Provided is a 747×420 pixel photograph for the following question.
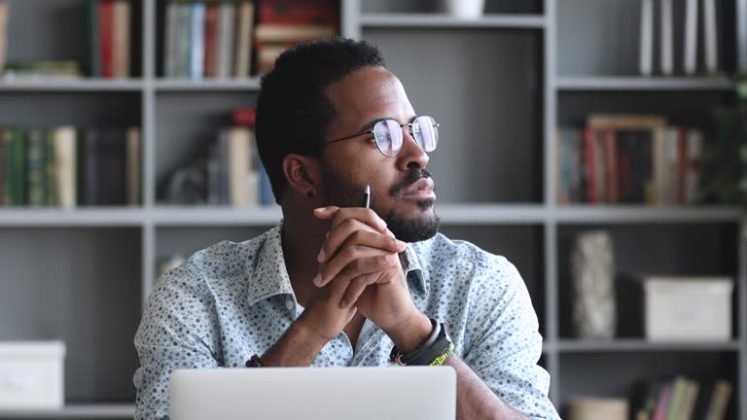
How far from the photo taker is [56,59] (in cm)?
407

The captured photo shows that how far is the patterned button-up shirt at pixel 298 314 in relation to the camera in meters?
1.85

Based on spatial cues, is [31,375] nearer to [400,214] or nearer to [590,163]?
[590,163]

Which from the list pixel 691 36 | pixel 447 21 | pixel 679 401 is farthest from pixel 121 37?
pixel 679 401

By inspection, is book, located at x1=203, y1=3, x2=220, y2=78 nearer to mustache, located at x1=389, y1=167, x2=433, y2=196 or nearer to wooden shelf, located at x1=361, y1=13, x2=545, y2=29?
wooden shelf, located at x1=361, y1=13, x2=545, y2=29

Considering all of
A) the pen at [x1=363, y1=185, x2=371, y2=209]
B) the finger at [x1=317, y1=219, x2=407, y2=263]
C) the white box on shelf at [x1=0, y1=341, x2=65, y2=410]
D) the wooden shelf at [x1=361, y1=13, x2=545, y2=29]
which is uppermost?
the wooden shelf at [x1=361, y1=13, x2=545, y2=29]

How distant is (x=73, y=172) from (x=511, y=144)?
1.43m

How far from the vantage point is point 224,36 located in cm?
392

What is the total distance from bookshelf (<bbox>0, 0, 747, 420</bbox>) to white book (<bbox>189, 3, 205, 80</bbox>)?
64 mm

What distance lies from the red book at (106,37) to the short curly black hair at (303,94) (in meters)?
1.92

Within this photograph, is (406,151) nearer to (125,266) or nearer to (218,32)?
(218,32)

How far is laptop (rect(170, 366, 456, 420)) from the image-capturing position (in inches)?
47.9

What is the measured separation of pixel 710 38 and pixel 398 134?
2.34 meters

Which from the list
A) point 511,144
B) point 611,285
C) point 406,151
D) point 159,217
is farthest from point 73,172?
point 406,151

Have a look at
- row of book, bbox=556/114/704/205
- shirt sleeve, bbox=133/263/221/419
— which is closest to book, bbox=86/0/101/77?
row of book, bbox=556/114/704/205
